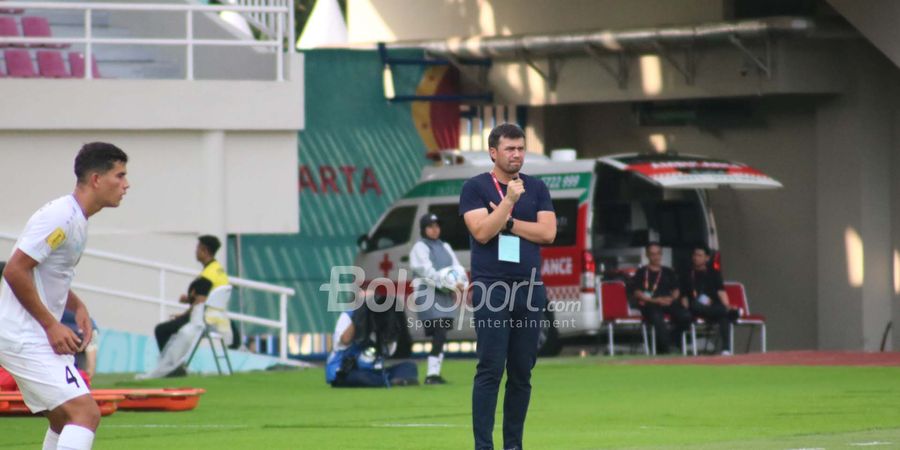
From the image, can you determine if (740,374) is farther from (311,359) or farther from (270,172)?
(311,359)

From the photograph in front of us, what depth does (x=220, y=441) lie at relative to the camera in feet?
36.4

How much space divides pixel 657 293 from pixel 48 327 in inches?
603

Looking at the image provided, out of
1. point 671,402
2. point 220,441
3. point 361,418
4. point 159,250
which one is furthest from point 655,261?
point 220,441

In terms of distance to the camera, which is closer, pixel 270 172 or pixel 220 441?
pixel 220 441

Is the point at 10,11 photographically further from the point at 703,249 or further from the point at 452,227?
the point at 703,249

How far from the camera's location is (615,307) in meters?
22.0

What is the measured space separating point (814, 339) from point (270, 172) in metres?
7.99

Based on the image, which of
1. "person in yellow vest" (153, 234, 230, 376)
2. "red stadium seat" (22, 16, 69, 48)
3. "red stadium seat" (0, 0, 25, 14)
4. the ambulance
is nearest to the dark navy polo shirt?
"person in yellow vest" (153, 234, 230, 376)

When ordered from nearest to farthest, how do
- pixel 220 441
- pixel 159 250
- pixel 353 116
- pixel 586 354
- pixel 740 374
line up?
pixel 220 441 < pixel 740 374 < pixel 159 250 < pixel 586 354 < pixel 353 116

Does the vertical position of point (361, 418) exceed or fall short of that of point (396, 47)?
it falls short

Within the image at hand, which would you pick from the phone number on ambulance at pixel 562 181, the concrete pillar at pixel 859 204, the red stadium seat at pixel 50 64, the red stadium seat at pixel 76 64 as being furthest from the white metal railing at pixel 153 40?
the concrete pillar at pixel 859 204

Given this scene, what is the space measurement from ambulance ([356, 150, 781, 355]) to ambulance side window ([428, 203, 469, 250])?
0.04 feet

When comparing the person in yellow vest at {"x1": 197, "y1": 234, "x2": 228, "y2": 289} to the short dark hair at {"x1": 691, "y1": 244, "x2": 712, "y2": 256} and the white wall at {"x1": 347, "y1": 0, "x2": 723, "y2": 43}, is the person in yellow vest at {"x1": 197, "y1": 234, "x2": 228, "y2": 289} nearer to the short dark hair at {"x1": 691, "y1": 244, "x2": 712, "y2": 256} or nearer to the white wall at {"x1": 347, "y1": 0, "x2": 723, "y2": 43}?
the short dark hair at {"x1": 691, "y1": 244, "x2": 712, "y2": 256}

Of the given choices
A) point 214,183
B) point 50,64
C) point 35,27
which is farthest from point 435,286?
point 35,27
